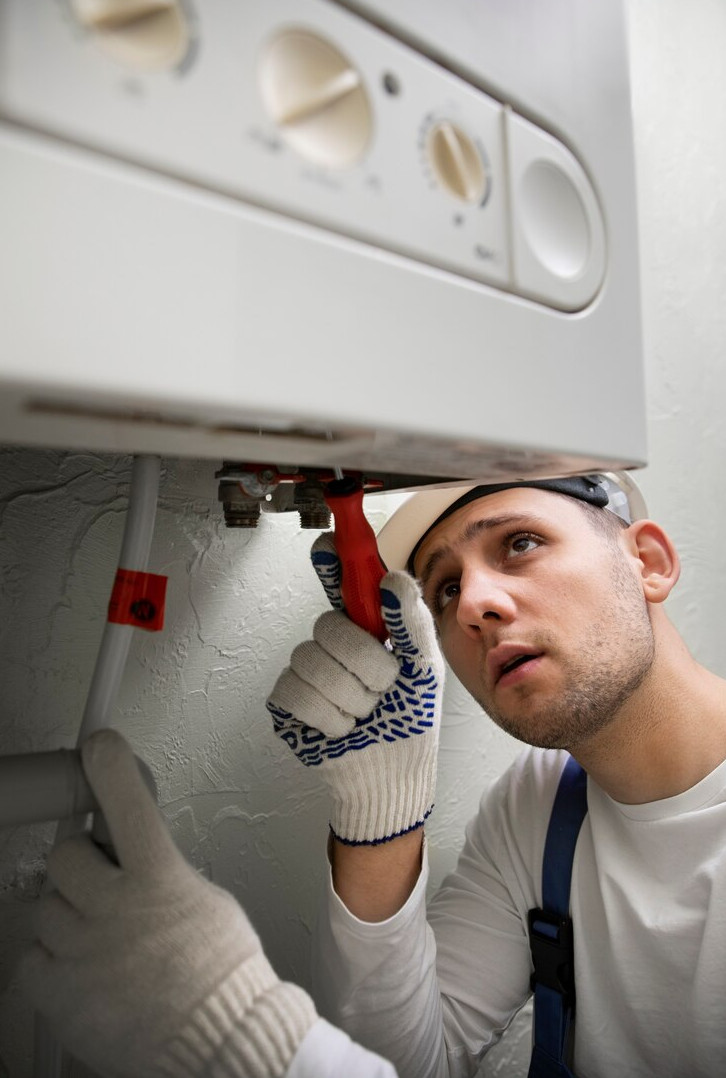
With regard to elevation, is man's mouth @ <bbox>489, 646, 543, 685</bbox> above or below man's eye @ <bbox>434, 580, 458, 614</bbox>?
below

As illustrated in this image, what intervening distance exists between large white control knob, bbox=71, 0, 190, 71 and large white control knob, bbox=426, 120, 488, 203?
4.0 inches

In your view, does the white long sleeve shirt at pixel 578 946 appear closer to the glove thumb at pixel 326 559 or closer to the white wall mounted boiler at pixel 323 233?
the glove thumb at pixel 326 559

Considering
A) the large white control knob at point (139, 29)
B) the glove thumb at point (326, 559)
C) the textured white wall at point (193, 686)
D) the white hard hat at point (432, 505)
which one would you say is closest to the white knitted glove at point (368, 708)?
the glove thumb at point (326, 559)

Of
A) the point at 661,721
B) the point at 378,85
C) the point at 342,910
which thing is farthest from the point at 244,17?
the point at 661,721

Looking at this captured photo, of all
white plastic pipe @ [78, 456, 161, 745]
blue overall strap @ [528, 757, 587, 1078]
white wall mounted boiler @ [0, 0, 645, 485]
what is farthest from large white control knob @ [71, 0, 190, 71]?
blue overall strap @ [528, 757, 587, 1078]

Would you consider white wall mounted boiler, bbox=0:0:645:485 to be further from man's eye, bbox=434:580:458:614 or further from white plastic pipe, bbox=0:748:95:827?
man's eye, bbox=434:580:458:614

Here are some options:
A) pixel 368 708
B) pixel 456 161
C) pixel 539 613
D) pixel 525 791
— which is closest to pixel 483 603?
pixel 539 613

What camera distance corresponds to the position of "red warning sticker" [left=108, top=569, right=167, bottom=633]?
1.36 ft

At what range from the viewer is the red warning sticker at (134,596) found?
1.36ft

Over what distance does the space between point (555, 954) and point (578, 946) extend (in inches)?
1.0

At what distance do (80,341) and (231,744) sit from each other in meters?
0.53

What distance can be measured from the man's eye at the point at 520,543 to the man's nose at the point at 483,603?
0.13 ft

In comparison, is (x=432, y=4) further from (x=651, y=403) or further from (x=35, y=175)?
(x=651, y=403)

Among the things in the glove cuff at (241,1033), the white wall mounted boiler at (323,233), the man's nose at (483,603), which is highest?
the white wall mounted boiler at (323,233)
